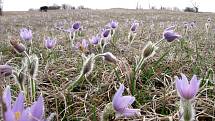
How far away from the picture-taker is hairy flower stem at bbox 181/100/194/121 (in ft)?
3.85

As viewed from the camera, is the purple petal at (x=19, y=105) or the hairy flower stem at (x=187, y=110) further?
the hairy flower stem at (x=187, y=110)

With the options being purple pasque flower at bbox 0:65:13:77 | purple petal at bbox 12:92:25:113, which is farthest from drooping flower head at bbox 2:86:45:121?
purple pasque flower at bbox 0:65:13:77

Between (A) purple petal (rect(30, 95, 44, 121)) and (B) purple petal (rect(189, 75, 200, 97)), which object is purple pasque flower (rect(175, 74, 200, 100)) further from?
(A) purple petal (rect(30, 95, 44, 121))

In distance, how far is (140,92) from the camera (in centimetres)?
213

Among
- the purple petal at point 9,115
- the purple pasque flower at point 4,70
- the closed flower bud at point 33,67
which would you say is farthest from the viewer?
the closed flower bud at point 33,67

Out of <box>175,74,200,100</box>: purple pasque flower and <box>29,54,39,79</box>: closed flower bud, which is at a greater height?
<box>175,74,200,100</box>: purple pasque flower

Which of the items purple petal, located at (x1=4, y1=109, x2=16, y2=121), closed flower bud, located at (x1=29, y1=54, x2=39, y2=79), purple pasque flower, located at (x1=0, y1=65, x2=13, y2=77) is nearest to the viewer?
purple petal, located at (x1=4, y1=109, x2=16, y2=121)

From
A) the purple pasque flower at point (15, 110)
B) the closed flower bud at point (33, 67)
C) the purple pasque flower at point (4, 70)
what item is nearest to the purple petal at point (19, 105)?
the purple pasque flower at point (15, 110)

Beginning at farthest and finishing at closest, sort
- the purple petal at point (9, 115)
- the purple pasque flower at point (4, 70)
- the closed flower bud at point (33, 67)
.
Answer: the closed flower bud at point (33, 67)
the purple pasque flower at point (4, 70)
the purple petal at point (9, 115)

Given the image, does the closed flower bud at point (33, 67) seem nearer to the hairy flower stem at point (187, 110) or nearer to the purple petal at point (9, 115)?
the hairy flower stem at point (187, 110)

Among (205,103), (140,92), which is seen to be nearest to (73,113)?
(140,92)

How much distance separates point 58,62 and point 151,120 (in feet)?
5.17

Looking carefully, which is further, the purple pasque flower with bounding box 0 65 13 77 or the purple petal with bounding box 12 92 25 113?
the purple pasque flower with bounding box 0 65 13 77

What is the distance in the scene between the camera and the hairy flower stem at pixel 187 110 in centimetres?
117
